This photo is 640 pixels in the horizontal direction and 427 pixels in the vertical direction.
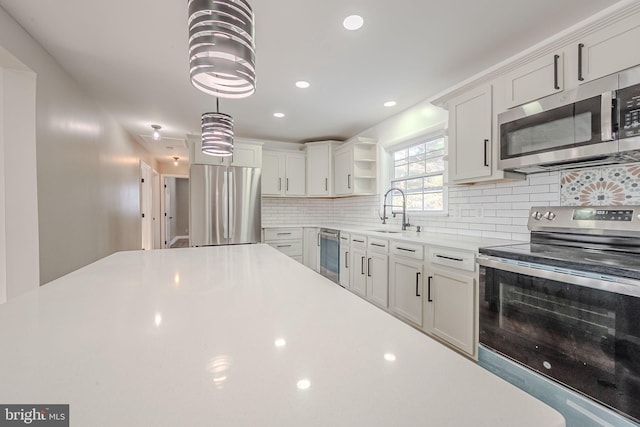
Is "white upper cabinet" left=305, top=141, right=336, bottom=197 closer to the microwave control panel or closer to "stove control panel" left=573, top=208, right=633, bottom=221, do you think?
"stove control panel" left=573, top=208, right=633, bottom=221

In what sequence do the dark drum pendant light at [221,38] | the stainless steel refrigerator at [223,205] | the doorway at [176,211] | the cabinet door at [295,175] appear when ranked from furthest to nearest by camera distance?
the doorway at [176,211], the cabinet door at [295,175], the stainless steel refrigerator at [223,205], the dark drum pendant light at [221,38]

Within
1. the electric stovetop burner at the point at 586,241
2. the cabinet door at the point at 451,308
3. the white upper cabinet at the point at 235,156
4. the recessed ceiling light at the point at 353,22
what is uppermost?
the recessed ceiling light at the point at 353,22

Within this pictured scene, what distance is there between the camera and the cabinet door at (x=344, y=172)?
13.5ft

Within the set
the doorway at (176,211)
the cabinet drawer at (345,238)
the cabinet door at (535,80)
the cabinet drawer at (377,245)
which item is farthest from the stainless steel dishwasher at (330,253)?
the doorway at (176,211)

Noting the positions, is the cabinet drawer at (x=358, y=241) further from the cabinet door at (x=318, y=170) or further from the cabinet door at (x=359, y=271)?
the cabinet door at (x=318, y=170)

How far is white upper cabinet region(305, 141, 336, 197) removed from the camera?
4.63 meters

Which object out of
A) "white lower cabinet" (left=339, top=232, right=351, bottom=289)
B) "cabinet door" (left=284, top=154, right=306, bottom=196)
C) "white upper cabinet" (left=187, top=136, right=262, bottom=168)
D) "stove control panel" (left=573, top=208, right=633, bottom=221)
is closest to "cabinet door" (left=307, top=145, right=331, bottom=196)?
"cabinet door" (left=284, top=154, right=306, bottom=196)

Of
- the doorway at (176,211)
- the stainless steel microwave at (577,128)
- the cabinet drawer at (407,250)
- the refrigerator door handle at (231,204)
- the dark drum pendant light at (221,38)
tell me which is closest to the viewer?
the dark drum pendant light at (221,38)

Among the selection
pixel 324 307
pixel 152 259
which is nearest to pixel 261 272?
pixel 324 307

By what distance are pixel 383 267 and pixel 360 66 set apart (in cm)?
193

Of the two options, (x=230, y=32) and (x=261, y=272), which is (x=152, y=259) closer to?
(x=261, y=272)

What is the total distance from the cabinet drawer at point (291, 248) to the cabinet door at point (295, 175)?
2.83ft

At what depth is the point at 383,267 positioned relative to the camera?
289cm

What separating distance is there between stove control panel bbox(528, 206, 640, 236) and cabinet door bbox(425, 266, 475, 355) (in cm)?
65
